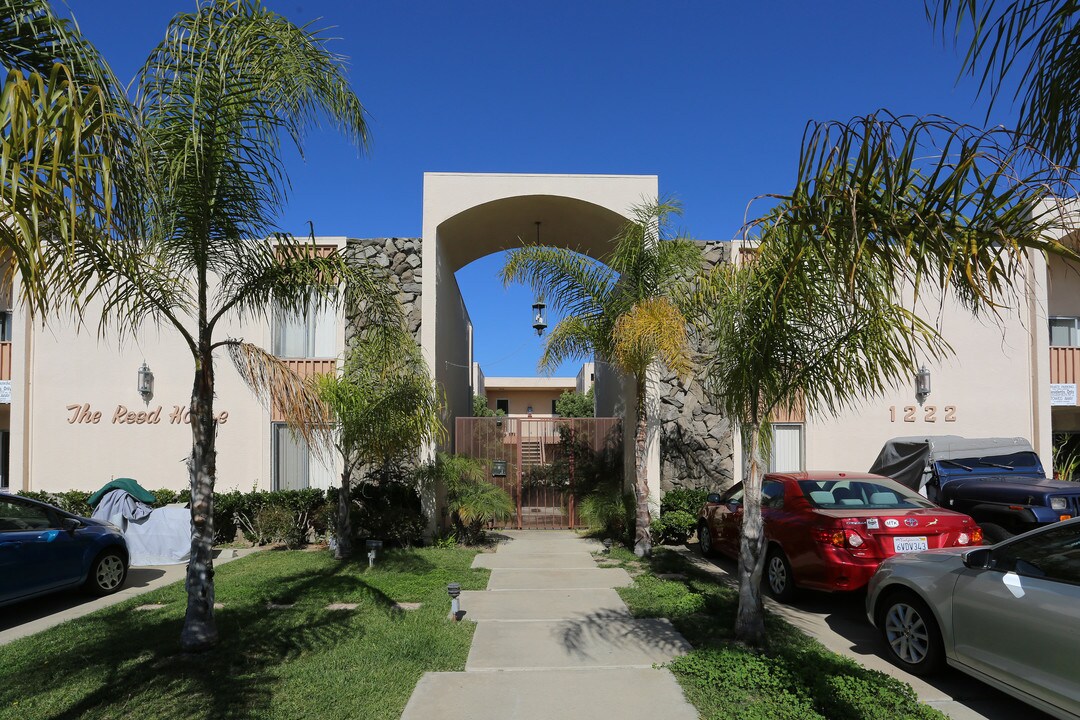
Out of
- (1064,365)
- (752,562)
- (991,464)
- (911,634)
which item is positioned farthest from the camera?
(1064,365)

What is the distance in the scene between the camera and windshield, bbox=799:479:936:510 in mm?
7484

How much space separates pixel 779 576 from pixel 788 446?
626cm

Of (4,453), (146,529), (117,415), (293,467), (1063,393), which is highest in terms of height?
(1063,393)

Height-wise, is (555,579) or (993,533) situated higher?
(993,533)

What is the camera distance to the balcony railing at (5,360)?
13.5m

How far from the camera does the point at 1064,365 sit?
14.2 meters

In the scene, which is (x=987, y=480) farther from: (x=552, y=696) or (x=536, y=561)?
(x=552, y=696)

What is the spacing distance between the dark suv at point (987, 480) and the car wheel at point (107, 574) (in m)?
11.3

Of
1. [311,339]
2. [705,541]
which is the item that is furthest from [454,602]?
[311,339]

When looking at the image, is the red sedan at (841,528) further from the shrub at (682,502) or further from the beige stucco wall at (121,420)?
the beige stucco wall at (121,420)

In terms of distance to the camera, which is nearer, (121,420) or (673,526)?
(673,526)

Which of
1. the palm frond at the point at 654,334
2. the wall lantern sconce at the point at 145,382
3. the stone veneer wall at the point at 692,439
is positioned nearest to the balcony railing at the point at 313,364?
the wall lantern sconce at the point at 145,382

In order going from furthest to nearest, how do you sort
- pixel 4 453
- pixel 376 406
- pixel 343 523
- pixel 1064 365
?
pixel 4 453, pixel 1064 365, pixel 343 523, pixel 376 406

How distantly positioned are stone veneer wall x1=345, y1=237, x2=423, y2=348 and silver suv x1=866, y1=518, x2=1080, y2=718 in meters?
9.71
